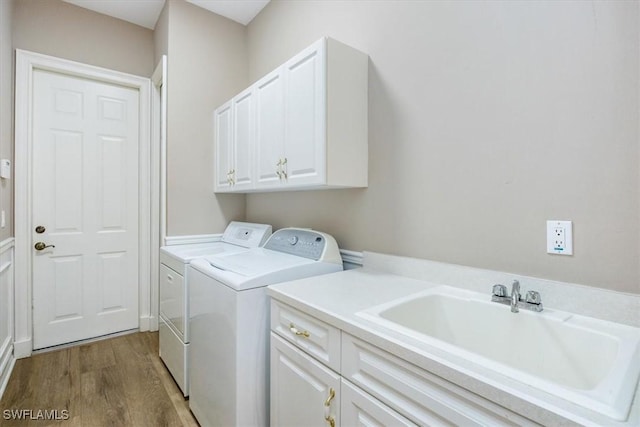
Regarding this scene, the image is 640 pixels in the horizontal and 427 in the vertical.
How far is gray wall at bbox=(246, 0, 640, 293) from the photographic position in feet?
3.13

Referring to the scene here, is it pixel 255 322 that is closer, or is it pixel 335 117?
pixel 255 322

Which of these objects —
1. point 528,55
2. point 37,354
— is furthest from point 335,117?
point 37,354

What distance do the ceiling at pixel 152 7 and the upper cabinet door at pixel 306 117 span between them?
1.29 metres

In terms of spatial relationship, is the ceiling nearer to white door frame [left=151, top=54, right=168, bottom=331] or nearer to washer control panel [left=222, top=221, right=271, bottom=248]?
white door frame [left=151, top=54, right=168, bottom=331]

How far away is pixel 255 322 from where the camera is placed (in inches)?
54.8

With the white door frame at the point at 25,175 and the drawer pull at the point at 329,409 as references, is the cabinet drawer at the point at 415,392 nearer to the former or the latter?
the drawer pull at the point at 329,409

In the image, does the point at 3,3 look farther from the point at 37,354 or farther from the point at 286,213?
the point at 37,354

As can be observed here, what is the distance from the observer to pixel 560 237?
3.45 feet

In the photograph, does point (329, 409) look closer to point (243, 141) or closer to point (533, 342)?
point (533, 342)

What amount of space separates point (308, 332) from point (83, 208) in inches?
99.6

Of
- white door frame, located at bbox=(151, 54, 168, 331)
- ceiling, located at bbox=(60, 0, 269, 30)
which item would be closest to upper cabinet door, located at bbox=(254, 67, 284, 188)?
ceiling, located at bbox=(60, 0, 269, 30)

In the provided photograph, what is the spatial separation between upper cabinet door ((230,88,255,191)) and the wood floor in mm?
1410

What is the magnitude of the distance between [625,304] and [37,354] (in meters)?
3.54

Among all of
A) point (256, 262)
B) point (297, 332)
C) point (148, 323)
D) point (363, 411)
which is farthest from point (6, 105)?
point (363, 411)
